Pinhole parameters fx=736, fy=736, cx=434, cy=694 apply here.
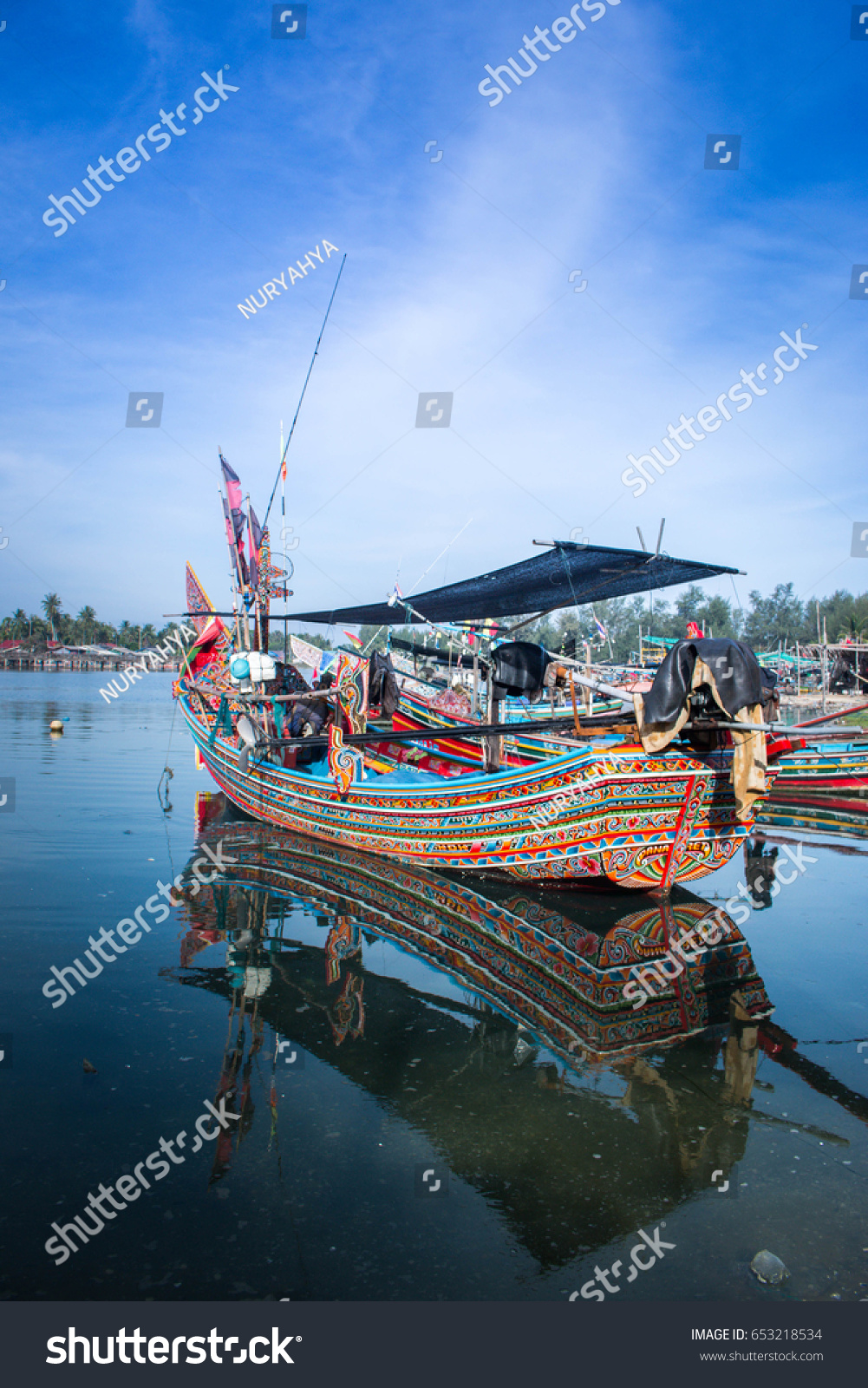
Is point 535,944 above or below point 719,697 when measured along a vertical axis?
below

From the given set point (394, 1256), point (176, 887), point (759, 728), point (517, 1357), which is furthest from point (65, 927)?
point (759, 728)

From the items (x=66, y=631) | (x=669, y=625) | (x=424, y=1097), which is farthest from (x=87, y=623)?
(x=424, y=1097)

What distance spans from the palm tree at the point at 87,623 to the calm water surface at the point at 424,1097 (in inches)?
3427

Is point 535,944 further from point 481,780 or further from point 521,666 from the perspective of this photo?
point 521,666

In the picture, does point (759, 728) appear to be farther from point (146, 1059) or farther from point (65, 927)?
point (65, 927)

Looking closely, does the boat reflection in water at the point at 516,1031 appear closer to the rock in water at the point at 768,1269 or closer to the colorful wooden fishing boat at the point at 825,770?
the rock in water at the point at 768,1269

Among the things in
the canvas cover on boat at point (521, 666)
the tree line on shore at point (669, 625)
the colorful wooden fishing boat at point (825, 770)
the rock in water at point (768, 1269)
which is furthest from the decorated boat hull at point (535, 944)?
the tree line on shore at point (669, 625)

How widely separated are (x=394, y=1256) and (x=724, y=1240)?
1.47 m

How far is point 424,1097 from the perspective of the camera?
4469 mm

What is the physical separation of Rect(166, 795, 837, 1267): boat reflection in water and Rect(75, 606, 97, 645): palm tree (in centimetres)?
8746

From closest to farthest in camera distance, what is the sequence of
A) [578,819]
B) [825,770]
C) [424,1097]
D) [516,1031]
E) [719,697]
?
1. [424,1097]
2. [516,1031]
3. [719,697]
4. [578,819]
5. [825,770]

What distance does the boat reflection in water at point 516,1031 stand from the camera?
3795 mm

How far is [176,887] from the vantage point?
28.9ft

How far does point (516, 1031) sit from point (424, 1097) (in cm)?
113
